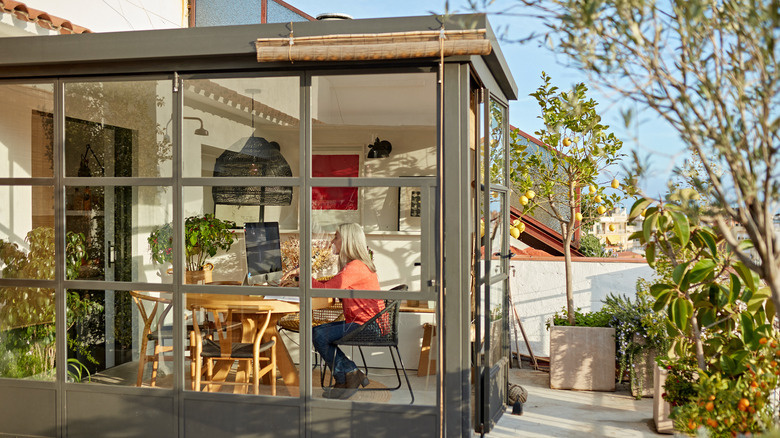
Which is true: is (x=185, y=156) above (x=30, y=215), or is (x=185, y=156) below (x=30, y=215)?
above

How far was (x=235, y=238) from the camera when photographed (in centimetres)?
420

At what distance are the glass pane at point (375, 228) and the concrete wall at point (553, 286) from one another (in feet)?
11.0

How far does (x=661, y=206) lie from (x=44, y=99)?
12.4 feet

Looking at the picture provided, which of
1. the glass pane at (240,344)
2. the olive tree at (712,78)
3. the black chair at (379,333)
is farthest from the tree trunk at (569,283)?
the olive tree at (712,78)

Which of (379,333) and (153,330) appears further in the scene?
(153,330)

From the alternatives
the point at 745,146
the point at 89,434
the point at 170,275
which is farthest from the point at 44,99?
the point at 745,146

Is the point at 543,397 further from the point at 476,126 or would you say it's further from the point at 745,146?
the point at 745,146

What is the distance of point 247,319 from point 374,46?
179 centimetres

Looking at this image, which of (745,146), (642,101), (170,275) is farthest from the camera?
(170,275)

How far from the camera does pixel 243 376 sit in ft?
13.7

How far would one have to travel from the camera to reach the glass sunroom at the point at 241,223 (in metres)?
3.94

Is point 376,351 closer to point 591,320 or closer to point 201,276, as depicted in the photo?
point 201,276

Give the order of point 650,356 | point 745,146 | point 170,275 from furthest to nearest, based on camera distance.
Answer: point 650,356 → point 170,275 → point 745,146

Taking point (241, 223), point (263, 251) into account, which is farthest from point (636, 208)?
point (241, 223)
